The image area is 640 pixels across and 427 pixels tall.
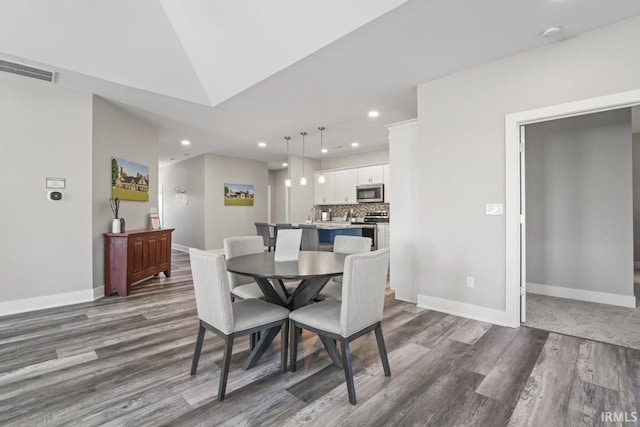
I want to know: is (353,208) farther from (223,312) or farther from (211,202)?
(223,312)

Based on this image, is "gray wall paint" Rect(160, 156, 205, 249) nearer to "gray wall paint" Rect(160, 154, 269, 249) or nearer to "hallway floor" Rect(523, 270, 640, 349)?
"gray wall paint" Rect(160, 154, 269, 249)

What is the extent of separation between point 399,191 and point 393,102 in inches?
49.8

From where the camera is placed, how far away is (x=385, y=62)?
9.74ft

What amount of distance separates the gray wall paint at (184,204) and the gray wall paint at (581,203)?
6990 mm

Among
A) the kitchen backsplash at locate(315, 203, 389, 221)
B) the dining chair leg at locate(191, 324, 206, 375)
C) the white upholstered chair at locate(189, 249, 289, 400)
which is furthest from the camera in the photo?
the kitchen backsplash at locate(315, 203, 389, 221)

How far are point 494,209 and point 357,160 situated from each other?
15.9 feet

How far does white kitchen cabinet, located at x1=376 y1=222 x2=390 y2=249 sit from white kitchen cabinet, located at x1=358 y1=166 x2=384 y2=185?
1.11 meters

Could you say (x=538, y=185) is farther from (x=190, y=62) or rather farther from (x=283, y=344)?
(x=190, y=62)

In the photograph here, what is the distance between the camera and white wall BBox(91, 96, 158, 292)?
3.91m

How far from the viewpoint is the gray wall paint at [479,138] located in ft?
8.07

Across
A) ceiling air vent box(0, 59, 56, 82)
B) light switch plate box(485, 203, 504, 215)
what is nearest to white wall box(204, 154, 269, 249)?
ceiling air vent box(0, 59, 56, 82)

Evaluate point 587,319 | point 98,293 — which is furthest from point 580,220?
point 98,293

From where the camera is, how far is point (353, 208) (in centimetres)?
787

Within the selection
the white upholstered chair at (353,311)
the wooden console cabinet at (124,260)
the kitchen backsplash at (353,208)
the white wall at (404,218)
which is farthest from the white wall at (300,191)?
the white upholstered chair at (353,311)
